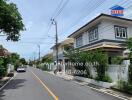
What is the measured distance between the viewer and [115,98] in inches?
504

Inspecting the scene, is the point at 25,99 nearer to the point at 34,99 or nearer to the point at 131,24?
the point at 34,99

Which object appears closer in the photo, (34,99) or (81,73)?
(34,99)

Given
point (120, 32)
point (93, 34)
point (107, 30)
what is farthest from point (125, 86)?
point (93, 34)

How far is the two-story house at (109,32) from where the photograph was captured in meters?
26.1

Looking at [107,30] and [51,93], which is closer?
[51,93]

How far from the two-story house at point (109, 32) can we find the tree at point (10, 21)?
368 inches

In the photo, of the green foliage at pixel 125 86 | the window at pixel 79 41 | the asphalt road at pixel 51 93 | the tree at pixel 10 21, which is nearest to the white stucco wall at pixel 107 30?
the window at pixel 79 41

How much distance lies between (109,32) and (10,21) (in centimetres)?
1215

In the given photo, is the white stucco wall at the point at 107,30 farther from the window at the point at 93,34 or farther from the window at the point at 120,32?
the window at the point at 93,34

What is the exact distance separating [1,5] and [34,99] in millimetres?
11222

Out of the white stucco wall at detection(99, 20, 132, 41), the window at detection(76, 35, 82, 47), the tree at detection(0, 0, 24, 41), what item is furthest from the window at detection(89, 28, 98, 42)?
the tree at detection(0, 0, 24, 41)

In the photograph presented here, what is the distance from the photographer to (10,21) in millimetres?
22359

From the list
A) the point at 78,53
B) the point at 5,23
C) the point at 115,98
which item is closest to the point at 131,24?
the point at 78,53

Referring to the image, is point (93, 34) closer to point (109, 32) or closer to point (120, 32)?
point (109, 32)
